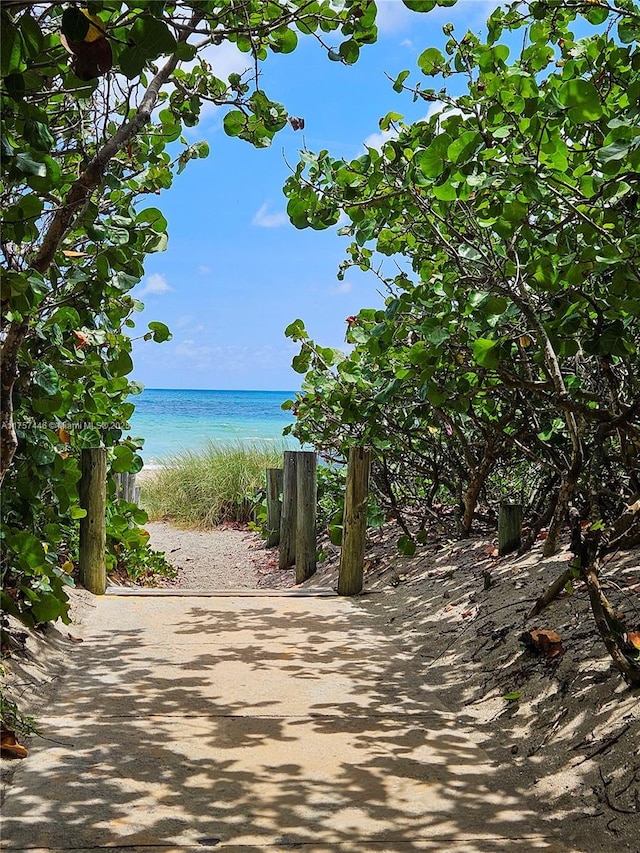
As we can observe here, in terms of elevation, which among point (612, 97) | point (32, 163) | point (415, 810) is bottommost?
point (415, 810)

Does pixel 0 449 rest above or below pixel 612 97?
below

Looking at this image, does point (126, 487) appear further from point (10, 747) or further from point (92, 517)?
→ point (10, 747)

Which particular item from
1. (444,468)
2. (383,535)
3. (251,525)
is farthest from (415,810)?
(251,525)

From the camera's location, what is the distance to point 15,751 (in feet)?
9.37

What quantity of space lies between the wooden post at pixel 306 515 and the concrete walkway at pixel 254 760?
2.48m

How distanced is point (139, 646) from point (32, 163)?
327 centimetres

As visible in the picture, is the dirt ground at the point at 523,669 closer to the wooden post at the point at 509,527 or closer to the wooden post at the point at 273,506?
the wooden post at the point at 509,527

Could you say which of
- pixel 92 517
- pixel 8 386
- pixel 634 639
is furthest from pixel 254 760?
pixel 92 517

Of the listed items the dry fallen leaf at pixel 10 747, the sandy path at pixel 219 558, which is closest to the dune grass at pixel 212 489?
the sandy path at pixel 219 558

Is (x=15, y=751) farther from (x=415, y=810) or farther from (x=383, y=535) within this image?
(x=383, y=535)

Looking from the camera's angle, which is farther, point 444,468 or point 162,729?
point 444,468

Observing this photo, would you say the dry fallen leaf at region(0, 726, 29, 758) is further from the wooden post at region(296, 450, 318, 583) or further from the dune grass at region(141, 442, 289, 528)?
the dune grass at region(141, 442, 289, 528)

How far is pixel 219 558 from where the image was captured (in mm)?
10672

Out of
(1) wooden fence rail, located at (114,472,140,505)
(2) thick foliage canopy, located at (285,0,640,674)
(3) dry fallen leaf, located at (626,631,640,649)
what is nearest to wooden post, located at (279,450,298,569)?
(1) wooden fence rail, located at (114,472,140,505)
